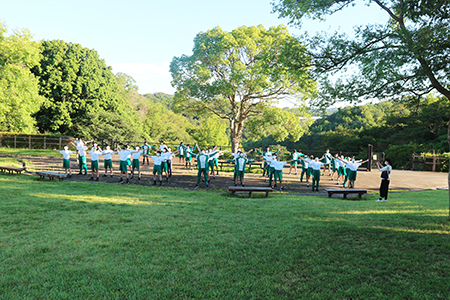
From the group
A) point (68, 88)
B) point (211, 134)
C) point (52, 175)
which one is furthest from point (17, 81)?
point (211, 134)

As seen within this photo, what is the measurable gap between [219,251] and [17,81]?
82.1ft

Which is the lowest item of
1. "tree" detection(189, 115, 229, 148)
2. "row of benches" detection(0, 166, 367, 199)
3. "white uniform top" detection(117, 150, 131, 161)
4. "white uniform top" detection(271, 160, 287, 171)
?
"row of benches" detection(0, 166, 367, 199)

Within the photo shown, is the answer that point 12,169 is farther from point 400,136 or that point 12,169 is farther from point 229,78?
point 400,136

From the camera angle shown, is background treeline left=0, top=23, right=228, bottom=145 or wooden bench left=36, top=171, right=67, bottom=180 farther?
background treeline left=0, top=23, right=228, bottom=145

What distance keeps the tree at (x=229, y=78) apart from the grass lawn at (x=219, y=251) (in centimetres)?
1496

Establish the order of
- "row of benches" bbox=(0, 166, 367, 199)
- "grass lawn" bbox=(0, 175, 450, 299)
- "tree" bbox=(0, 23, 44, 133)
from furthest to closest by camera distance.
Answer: "tree" bbox=(0, 23, 44, 133) < "row of benches" bbox=(0, 166, 367, 199) < "grass lawn" bbox=(0, 175, 450, 299)

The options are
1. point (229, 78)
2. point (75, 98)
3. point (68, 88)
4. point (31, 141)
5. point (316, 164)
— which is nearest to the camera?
point (316, 164)

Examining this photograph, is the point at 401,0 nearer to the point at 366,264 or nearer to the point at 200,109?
the point at 366,264

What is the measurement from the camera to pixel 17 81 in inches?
890

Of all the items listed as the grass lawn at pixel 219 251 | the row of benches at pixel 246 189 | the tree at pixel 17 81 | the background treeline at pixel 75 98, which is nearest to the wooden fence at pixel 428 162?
the row of benches at pixel 246 189

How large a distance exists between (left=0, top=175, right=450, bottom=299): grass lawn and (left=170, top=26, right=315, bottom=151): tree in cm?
1496

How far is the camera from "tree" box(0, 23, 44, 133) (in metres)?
21.6

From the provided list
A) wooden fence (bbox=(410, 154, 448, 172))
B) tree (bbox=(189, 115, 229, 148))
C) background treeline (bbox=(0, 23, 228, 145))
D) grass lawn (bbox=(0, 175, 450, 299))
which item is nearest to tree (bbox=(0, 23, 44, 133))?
background treeline (bbox=(0, 23, 228, 145))

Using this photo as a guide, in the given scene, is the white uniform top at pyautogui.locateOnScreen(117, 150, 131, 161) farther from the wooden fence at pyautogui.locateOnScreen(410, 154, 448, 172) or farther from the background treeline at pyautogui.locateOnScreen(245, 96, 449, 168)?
the wooden fence at pyautogui.locateOnScreen(410, 154, 448, 172)
